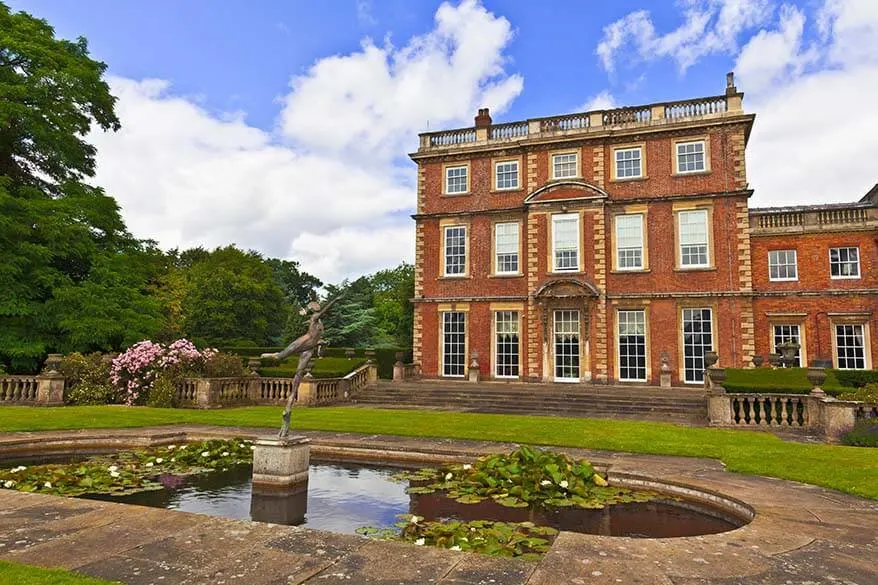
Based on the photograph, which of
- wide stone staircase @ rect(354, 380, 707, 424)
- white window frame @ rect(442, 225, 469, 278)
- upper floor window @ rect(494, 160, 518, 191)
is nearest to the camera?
wide stone staircase @ rect(354, 380, 707, 424)

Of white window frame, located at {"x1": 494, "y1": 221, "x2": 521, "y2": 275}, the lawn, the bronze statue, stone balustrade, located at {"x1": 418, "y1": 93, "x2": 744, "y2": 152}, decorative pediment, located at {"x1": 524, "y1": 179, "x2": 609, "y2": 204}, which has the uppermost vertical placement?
stone balustrade, located at {"x1": 418, "y1": 93, "x2": 744, "y2": 152}

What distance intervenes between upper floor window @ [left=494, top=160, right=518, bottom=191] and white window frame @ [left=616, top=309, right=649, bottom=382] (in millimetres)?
7932

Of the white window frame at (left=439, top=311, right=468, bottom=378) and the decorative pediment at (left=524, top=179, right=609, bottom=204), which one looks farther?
the white window frame at (left=439, top=311, right=468, bottom=378)

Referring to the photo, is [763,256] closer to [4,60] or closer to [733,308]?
[733,308]

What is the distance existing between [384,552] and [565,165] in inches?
925

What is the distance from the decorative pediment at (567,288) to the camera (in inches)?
934

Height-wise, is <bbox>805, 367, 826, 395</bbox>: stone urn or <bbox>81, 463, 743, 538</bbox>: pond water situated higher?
<bbox>805, 367, 826, 395</bbox>: stone urn

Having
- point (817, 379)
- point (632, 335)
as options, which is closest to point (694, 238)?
point (632, 335)

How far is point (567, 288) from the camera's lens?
24.1 metres

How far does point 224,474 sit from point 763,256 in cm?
2306

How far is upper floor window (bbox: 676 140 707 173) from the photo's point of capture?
76.8ft

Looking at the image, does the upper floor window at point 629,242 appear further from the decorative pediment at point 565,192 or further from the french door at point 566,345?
the french door at point 566,345

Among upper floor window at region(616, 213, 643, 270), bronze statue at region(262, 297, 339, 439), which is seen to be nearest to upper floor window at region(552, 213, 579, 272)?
upper floor window at region(616, 213, 643, 270)

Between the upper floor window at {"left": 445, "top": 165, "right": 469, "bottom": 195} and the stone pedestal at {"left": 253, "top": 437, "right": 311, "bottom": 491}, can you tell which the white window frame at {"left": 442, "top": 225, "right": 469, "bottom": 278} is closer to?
the upper floor window at {"left": 445, "top": 165, "right": 469, "bottom": 195}
